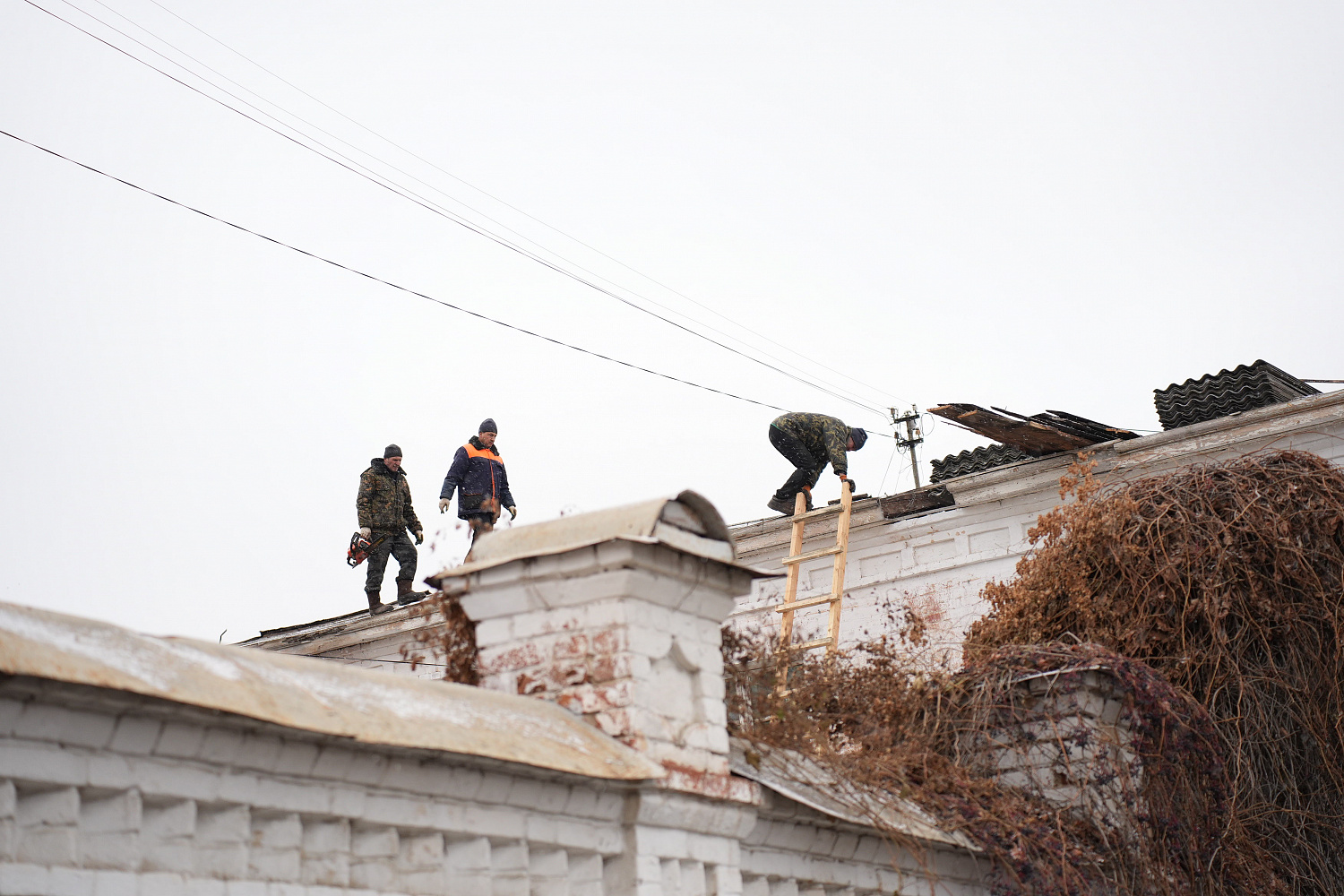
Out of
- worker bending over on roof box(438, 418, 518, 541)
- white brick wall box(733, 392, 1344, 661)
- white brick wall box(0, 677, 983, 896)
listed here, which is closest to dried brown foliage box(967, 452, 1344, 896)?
white brick wall box(733, 392, 1344, 661)

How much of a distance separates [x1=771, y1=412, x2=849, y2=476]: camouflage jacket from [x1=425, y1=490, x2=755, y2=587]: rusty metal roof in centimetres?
677

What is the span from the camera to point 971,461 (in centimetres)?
1565

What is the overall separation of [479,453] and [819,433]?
3458 millimetres

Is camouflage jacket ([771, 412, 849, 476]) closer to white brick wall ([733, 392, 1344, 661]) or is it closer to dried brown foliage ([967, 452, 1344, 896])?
white brick wall ([733, 392, 1344, 661])

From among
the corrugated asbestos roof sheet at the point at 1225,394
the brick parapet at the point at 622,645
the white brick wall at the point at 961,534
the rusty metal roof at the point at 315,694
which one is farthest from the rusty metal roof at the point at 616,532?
the corrugated asbestos roof sheet at the point at 1225,394

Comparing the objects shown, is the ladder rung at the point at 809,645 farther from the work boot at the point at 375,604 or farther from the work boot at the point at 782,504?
the work boot at the point at 375,604

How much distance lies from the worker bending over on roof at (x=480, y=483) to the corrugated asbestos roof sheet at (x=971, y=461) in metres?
4.86

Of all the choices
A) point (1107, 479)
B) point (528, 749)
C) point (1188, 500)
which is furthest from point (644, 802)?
point (1107, 479)

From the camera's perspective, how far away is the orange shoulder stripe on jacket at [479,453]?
13.7m

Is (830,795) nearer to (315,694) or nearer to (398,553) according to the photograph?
(315,694)

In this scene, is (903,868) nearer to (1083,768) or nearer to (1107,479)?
(1083,768)

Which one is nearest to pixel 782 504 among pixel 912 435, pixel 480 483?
pixel 480 483

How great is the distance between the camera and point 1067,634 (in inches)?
375

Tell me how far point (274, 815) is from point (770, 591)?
32.6ft
